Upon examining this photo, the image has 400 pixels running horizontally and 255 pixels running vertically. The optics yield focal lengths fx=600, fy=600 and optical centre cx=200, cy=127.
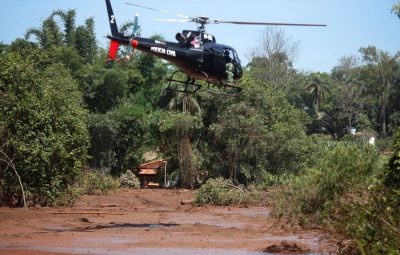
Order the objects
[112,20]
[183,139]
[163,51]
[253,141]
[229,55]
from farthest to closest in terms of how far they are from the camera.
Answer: [183,139] → [253,141] → [229,55] → [112,20] → [163,51]

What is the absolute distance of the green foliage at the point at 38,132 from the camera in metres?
23.6

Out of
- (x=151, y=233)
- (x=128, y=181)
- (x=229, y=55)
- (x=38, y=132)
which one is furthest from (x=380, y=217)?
(x=128, y=181)

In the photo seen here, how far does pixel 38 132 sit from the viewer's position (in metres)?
24.1

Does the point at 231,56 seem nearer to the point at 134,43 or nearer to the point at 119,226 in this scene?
the point at 134,43

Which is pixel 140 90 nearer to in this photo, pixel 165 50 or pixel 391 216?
pixel 165 50

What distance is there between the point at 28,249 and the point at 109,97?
35167 millimetres

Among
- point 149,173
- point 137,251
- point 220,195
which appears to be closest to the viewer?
point 137,251

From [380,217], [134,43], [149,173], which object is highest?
[134,43]

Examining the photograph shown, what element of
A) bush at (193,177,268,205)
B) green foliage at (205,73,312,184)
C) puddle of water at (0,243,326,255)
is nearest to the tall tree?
green foliage at (205,73,312,184)

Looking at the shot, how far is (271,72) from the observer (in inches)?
2908

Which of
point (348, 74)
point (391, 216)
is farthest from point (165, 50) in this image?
point (348, 74)

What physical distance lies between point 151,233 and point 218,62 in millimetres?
6460

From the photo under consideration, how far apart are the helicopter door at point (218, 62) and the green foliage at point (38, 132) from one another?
7.22 meters

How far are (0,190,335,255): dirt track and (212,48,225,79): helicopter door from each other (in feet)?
17.8
